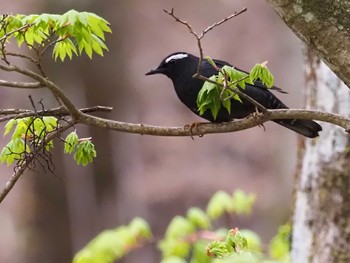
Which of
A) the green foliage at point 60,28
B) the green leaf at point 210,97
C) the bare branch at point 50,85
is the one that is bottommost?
the green leaf at point 210,97

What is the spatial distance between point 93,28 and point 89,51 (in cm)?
6

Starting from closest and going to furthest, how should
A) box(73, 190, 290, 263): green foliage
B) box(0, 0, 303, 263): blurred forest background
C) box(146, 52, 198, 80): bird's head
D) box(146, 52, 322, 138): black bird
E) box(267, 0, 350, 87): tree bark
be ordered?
box(267, 0, 350, 87): tree bark < box(146, 52, 322, 138): black bird < box(146, 52, 198, 80): bird's head < box(73, 190, 290, 263): green foliage < box(0, 0, 303, 263): blurred forest background

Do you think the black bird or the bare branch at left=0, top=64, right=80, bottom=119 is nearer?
the bare branch at left=0, top=64, right=80, bottom=119

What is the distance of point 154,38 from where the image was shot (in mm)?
8281

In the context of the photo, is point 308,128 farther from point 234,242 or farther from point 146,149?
point 146,149

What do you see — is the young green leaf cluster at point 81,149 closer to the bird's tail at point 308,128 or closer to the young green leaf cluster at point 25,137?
the young green leaf cluster at point 25,137

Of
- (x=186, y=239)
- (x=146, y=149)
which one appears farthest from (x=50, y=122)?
(x=146, y=149)

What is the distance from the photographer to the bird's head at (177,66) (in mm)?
2852

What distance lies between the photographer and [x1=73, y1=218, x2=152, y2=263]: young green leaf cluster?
3.72 metres

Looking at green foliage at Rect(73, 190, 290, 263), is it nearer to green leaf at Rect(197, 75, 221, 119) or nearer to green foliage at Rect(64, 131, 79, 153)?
green foliage at Rect(64, 131, 79, 153)

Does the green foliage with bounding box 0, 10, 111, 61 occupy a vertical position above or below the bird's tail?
above

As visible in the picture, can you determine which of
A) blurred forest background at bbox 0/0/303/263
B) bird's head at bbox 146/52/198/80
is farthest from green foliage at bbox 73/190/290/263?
blurred forest background at bbox 0/0/303/263

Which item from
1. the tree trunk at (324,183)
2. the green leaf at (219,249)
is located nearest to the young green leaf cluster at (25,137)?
the green leaf at (219,249)

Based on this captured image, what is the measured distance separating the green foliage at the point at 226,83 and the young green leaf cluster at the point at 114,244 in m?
1.93
